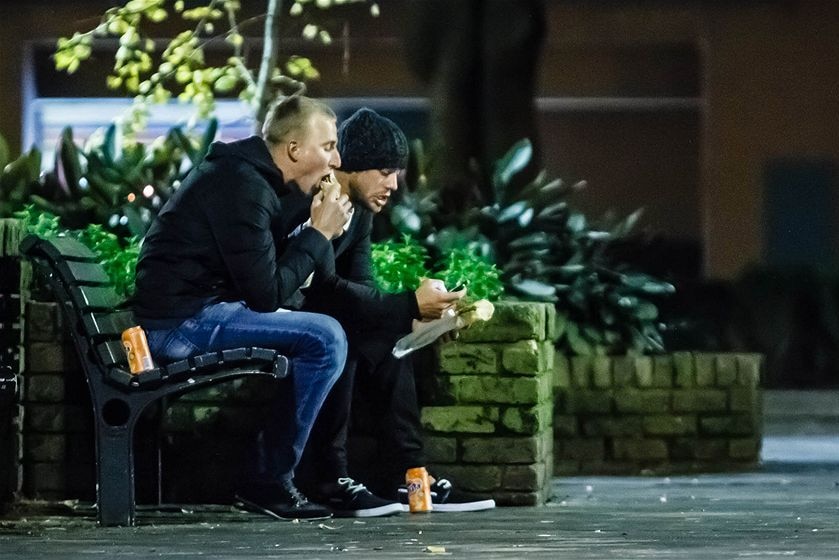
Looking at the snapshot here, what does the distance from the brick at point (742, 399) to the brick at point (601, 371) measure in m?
0.62

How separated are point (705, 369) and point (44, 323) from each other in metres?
3.47

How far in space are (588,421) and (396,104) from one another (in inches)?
565

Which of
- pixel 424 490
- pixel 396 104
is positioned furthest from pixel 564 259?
pixel 396 104

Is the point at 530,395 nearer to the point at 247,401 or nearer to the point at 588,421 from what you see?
the point at 247,401

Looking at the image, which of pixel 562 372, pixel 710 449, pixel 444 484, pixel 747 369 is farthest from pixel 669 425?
pixel 444 484

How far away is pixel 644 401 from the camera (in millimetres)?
10453

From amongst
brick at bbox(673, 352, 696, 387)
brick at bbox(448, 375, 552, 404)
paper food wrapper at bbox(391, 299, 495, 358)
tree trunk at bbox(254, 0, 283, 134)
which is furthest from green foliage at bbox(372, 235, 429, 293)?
tree trunk at bbox(254, 0, 283, 134)

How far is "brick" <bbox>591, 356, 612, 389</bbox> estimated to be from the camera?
34.0 ft

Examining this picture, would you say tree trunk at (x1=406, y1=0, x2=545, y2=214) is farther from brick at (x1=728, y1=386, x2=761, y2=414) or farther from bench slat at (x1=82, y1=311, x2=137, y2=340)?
bench slat at (x1=82, y1=311, x2=137, y2=340)

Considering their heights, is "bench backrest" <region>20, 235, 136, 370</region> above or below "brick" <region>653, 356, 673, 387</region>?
above

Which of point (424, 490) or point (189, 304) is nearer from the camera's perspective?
point (189, 304)

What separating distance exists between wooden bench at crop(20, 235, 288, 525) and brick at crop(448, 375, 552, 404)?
1082mm

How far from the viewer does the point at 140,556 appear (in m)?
6.73

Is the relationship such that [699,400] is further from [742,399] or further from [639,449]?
[639,449]
